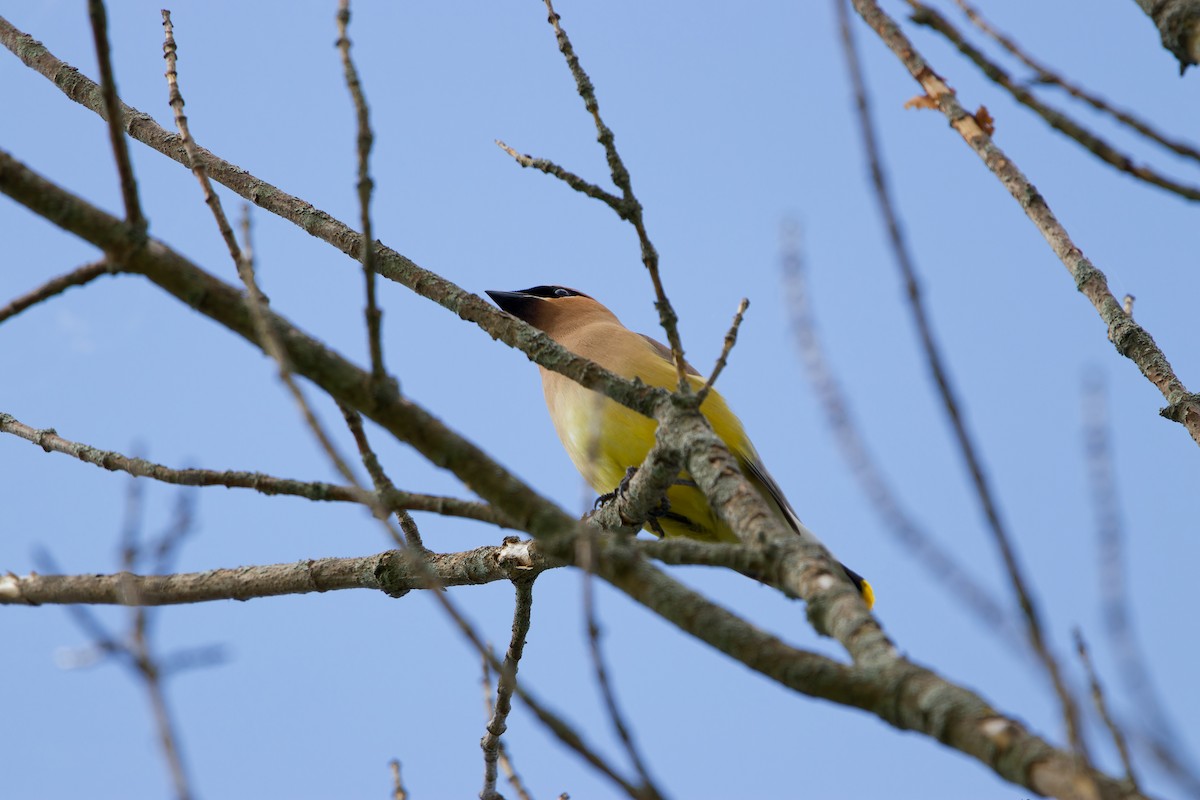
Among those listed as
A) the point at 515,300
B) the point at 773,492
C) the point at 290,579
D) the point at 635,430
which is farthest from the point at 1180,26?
the point at 515,300

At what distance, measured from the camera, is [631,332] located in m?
5.45

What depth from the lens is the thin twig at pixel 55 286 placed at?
5.91 ft

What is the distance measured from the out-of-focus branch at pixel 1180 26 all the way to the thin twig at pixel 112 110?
4.54 feet

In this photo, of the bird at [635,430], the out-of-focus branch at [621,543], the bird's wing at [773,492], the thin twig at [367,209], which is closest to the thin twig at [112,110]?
the out-of-focus branch at [621,543]

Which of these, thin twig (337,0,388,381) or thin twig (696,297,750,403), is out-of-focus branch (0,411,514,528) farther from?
thin twig (696,297,750,403)

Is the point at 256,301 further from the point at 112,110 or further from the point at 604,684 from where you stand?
the point at 604,684

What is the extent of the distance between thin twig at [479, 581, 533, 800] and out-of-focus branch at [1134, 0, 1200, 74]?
2.00 m

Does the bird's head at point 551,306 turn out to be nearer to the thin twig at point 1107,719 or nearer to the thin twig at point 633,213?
the thin twig at point 633,213

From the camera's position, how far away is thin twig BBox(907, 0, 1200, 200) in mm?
1396

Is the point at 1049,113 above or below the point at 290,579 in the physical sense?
below

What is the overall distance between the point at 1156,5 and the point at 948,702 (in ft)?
3.18

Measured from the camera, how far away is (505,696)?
3090 millimetres

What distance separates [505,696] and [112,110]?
185cm

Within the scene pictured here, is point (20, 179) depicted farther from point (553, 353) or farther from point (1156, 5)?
point (1156, 5)
